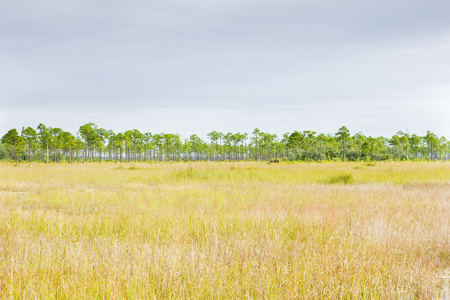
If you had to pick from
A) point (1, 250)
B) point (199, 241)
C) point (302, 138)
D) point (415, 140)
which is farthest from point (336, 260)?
point (415, 140)

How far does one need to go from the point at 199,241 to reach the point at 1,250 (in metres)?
2.40

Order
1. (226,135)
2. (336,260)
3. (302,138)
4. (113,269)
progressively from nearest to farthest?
(113,269)
(336,260)
(302,138)
(226,135)

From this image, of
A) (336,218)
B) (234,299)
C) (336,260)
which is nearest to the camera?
(234,299)

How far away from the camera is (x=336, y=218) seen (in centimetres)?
493

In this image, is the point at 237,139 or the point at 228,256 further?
the point at 237,139

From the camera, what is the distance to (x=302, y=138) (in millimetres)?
73688

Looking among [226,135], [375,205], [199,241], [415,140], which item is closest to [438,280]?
[199,241]

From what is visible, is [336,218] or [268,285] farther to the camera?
[336,218]

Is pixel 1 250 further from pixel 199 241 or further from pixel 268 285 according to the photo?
pixel 268 285

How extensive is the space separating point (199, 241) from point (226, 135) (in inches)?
4193

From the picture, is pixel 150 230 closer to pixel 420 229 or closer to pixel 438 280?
→ pixel 438 280

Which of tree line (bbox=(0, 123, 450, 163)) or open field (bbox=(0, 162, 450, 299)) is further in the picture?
tree line (bbox=(0, 123, 450, 163))

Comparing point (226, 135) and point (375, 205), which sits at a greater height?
point (226, 135)

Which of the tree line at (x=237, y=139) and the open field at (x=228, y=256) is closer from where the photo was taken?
the open field at (x=228, y=256)
